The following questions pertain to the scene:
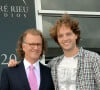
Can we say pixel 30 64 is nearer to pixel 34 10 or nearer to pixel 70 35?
pixel 70 35

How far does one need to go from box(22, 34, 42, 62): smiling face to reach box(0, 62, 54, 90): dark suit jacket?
0.12 metres

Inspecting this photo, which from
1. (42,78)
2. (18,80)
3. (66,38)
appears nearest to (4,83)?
(18,80)

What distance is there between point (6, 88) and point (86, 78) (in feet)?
1.97

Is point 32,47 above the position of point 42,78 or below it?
above

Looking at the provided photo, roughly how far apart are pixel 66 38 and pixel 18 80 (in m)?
0.48

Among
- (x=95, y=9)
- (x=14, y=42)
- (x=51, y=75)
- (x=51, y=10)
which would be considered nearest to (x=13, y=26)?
(x=14, y=42)

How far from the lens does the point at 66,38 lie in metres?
2.73

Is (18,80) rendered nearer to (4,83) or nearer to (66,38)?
(4,83)

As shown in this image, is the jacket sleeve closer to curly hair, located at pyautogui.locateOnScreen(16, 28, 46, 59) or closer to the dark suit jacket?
the dark suit jacket

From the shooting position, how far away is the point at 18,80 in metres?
2.71

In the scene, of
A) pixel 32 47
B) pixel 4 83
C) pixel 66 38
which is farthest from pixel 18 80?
pixel 66 38

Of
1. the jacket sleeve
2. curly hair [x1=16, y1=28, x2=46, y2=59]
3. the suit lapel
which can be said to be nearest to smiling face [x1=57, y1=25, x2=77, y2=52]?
curly hair [x1=16, y1=28, x2=46, y2=59]

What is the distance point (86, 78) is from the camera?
2.71m

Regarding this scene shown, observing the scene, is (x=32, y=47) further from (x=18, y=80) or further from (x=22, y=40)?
(x=18, y=80)
